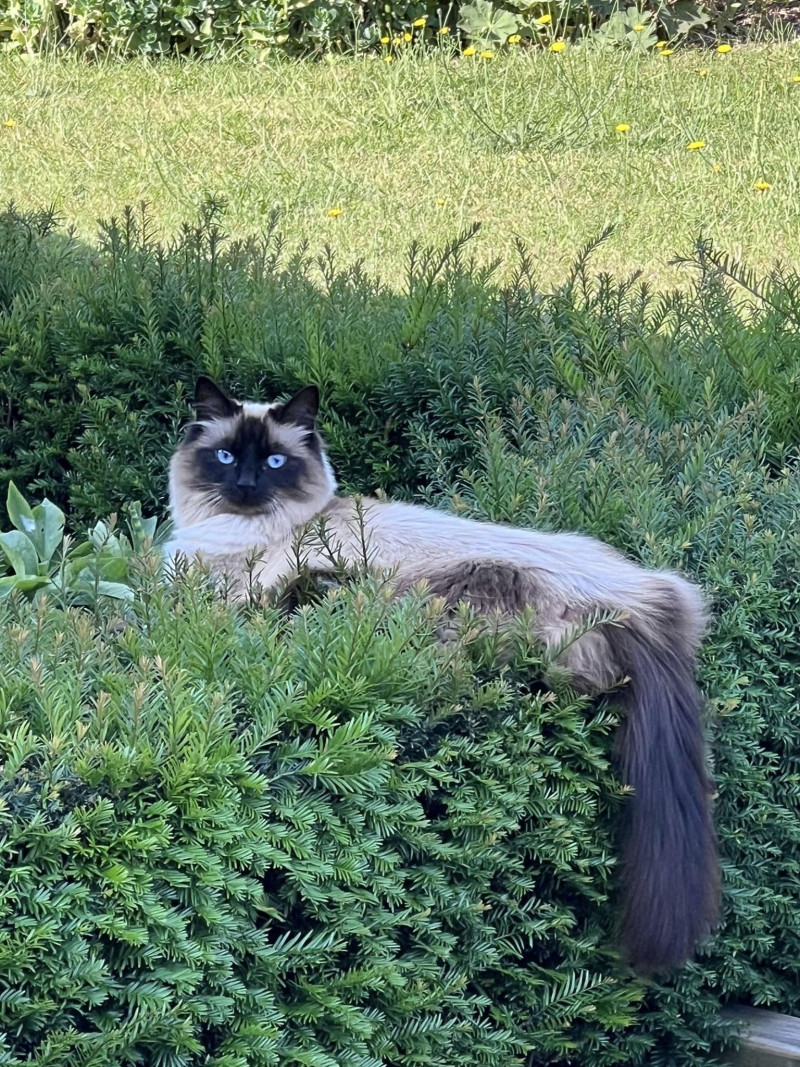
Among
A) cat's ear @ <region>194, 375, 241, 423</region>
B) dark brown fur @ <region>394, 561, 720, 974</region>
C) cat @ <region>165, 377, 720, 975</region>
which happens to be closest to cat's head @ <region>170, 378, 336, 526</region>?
cat's ear @ <region>194, 375, 241, 423</region>

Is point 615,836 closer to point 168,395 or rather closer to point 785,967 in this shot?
point 785,967

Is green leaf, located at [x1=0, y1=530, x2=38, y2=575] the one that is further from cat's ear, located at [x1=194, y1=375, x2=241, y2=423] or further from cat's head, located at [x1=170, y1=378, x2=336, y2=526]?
cat's ear, located at [x1=194, y1=375, x2=241, y2=423]

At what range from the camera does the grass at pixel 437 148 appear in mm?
7746

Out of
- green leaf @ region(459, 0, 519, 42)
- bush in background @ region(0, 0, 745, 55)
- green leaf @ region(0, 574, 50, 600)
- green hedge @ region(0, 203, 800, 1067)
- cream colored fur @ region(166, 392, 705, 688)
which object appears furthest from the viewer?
green leaf @ region(459, 0, 519, 42)

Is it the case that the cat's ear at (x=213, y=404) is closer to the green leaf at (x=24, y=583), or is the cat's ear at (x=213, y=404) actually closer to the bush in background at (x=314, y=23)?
the green leaf at (x=24, y=583)

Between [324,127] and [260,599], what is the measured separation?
733 cm

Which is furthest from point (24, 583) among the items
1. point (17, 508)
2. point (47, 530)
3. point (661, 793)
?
point (661, 793)

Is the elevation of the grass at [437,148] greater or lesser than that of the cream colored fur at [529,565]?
greater

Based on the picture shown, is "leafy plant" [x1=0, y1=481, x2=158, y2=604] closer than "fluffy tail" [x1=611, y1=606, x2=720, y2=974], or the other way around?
"fluffy tail" [x1=611, y1=606, x2=720, y2=974]

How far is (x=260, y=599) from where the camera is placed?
2684 mm

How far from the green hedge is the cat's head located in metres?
0.37

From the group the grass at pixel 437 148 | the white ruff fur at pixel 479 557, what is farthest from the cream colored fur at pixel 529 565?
the grass at pixel 437 148

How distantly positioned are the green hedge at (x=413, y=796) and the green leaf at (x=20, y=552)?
68 centimetres

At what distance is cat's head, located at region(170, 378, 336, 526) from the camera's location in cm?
377
